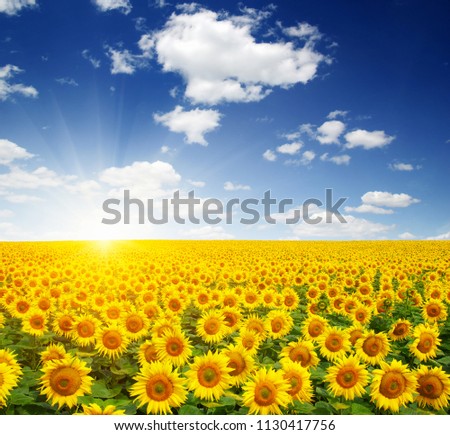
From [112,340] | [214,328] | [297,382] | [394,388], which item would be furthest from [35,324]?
[394,388]

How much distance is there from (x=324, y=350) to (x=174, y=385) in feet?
7.81

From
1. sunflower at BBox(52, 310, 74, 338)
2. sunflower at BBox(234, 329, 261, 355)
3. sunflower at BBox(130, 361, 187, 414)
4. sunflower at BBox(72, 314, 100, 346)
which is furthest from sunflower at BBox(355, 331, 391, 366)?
sunflower at BBox(52, 310, 74, 338)

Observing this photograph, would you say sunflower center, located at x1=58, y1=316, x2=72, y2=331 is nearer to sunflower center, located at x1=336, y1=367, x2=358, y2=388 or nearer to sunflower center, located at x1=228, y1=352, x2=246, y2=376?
sunflower center, located at x1=228, y1=352, x2=246, y2=376

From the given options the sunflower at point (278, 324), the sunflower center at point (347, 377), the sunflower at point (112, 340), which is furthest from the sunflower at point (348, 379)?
the sunflower at point (112, 340)

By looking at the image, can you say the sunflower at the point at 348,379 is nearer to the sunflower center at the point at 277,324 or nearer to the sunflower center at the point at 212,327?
the sunflower center at the point at 277,324

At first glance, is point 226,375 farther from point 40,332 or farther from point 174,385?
point 40,332

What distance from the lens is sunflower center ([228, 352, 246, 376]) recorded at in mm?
4988

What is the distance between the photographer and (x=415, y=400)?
483 centimetres

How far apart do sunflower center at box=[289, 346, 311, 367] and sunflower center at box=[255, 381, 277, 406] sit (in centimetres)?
118

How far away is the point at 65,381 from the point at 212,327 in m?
2.63

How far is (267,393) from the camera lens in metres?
4.21

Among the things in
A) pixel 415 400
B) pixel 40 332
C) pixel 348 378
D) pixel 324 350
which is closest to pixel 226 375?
pixel 348 378

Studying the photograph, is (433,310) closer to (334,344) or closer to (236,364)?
(334,344)
